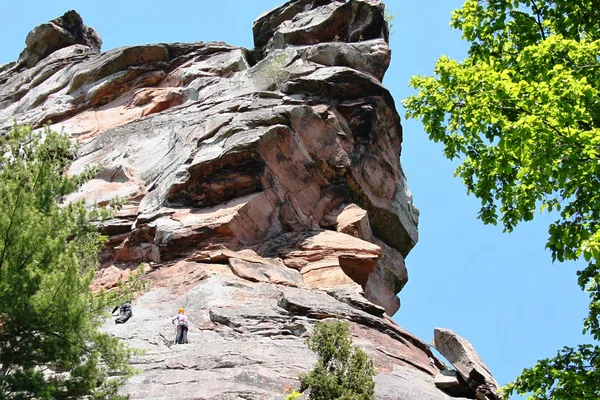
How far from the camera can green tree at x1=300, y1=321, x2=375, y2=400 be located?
52.6 ft

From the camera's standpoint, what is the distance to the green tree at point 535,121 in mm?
12953

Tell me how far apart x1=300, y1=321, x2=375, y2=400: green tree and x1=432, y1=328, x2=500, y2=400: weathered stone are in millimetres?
2951

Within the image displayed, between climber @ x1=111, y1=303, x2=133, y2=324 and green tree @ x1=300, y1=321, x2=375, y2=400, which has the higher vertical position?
climber @ x1=111, y1=303, x2=133, y2=324

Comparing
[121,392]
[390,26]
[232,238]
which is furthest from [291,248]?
[390,26]

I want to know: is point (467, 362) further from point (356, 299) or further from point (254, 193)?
point (254, 193)

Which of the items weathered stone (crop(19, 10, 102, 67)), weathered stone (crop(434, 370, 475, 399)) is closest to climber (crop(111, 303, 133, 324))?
weathered stone (crop(434, 370, 475, 399))

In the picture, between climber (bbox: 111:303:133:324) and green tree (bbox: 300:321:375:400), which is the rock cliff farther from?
green tree (bbox: 300:321:375:400)

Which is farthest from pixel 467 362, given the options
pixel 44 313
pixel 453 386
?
pixel 44 313

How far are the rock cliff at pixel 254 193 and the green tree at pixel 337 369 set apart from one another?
0.56 meters

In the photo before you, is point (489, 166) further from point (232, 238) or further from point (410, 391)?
point (232, 238)

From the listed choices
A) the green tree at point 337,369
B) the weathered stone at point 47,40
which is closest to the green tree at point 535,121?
the green tree at point 337,369

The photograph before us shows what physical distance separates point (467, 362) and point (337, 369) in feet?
15.6

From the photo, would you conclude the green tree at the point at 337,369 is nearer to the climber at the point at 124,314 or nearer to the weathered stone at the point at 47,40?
the climber at the point at 124,314

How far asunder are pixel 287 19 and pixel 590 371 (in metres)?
28.5
